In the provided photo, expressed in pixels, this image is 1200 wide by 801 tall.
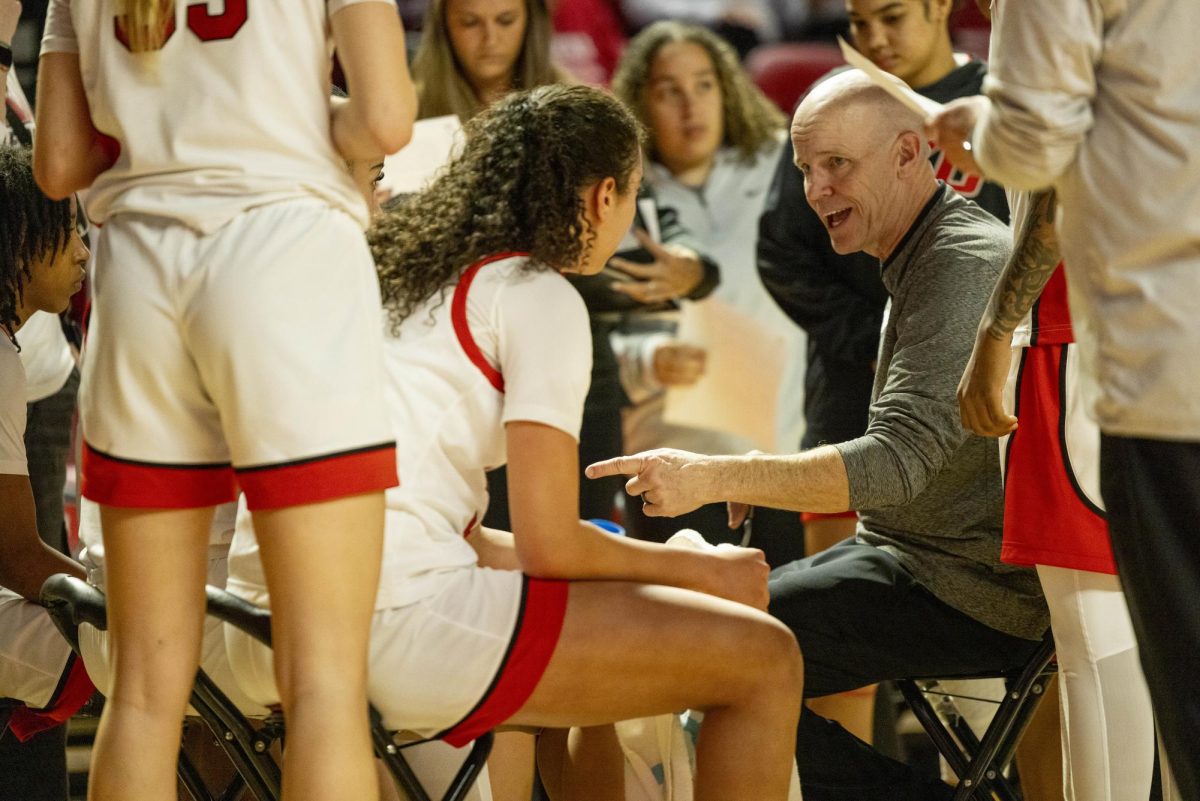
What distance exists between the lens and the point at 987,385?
1938mm

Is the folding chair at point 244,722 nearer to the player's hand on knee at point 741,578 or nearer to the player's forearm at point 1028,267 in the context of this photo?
the player's hand on knee at point 741,578

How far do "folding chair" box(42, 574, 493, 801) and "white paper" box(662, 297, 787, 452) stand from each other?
261 cm

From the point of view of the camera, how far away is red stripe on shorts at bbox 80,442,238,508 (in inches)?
68.0

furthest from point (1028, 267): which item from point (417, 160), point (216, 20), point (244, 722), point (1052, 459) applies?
point (417, 160)

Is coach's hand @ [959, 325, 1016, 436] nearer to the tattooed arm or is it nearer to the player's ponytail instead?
the tattooed arm

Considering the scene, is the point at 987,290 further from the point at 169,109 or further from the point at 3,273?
the point at 3,273

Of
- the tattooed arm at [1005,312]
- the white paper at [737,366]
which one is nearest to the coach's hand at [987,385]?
the tattooed arm at [1005,312]

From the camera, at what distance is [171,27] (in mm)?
1735

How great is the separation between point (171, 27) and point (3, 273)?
1065 millimetres

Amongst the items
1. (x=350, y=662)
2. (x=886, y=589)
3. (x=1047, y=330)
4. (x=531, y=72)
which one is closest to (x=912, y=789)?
(x=886, y=589)

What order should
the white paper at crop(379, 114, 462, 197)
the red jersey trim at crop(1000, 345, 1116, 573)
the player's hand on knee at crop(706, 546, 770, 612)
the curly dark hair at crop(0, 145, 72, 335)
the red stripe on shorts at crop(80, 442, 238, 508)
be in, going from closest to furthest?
the red stripe on shorts at crop(80, 442, 238, 508)
the player's hand on knee at crop(706, 546, 770, 612)
the red jersey trim at crop(1000, 345, 1116, 573)
the curly dark hair at crop(0, 145, 72, 335)
the white paper at crop(379, 114, 462, 197)

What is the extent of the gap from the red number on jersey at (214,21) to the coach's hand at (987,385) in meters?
1.07

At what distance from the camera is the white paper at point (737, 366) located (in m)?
4.43

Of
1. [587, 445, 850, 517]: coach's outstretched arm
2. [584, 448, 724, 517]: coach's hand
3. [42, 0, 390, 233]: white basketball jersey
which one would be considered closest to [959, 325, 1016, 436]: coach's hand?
[587, 445, 850, 517]: coach's outstretched arm
